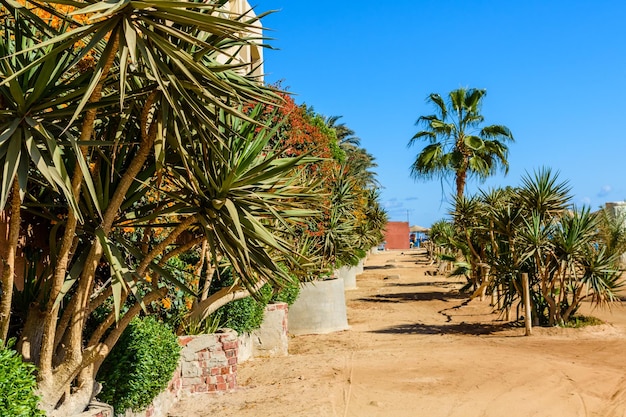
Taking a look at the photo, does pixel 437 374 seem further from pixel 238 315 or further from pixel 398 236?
pixel 398 236

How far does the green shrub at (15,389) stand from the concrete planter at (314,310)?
11178mm

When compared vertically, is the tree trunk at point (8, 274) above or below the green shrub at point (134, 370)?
above

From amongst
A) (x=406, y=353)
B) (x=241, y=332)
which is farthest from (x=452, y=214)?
(x=241, y=332)

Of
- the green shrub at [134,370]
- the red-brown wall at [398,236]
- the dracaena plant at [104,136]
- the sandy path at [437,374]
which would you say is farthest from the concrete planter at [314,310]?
the red-brown wall at [398,236]

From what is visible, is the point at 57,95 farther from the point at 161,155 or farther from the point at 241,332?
the point at 241,332

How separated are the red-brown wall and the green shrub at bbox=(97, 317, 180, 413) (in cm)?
8759

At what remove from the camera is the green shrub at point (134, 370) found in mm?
6395

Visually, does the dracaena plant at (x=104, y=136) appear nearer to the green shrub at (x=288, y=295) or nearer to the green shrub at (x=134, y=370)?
the green shrub at (x=134, y=370)

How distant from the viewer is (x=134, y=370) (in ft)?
21.2

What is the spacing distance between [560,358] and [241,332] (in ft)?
18.8

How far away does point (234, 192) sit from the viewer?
5.34m

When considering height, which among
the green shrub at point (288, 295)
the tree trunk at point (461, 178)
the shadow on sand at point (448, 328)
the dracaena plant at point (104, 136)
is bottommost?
the shadow on sand at point (448, 328)

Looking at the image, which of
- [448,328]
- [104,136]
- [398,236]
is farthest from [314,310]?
[398,236]

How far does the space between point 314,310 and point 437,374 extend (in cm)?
583
